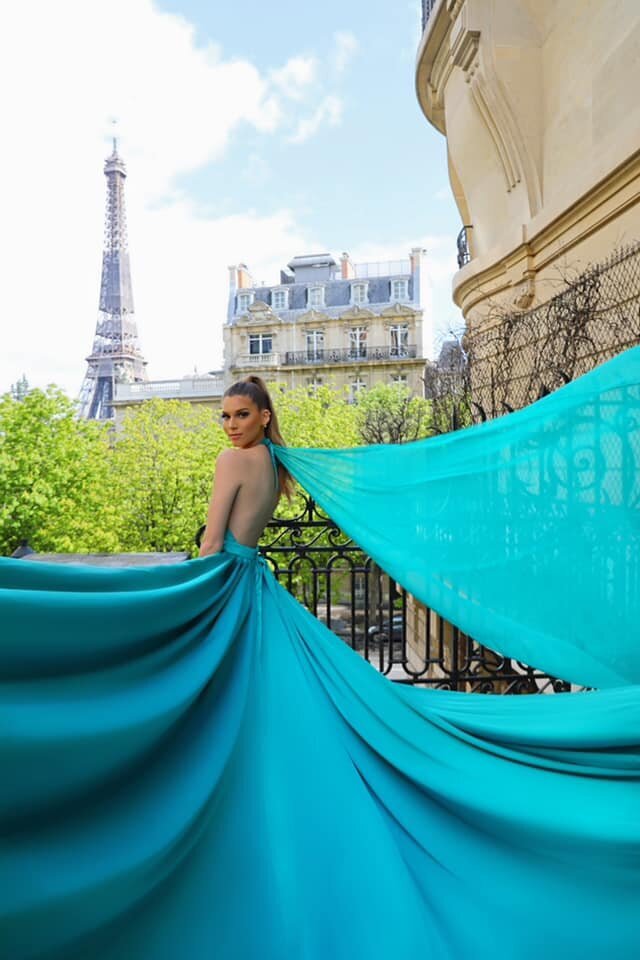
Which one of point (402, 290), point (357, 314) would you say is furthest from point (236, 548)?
point (402, 290)

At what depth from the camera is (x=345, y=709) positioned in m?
2.58

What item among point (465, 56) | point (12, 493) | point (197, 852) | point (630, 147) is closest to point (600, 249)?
point (630, 147)

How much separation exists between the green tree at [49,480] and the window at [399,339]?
85.6 ft

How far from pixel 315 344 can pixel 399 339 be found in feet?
17.5

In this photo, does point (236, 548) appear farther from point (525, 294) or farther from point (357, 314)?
point (357, 314)

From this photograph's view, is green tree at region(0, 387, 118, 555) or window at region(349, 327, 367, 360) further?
window at region(349, 327, 367, 360)

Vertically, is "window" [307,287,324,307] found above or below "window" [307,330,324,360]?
above

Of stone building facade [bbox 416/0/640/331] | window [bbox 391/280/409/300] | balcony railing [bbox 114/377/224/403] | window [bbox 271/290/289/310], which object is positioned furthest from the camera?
window [bbox 271/290/289/310]

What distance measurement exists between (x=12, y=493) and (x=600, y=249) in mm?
18277

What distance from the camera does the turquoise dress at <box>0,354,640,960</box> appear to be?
1.75 metres

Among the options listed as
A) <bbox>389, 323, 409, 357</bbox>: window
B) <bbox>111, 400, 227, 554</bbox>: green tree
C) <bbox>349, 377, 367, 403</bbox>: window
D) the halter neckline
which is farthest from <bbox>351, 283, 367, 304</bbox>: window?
Result: the halter neckline

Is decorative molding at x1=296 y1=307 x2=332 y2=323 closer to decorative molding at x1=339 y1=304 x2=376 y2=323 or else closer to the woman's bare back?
decorative molding at x1=339 y1=304 x2=376 y2=323

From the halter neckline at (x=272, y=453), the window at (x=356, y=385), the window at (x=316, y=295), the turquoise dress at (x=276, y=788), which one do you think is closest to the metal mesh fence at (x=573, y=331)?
the halter neckline at (x=272, y=453)

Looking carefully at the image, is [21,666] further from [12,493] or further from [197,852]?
[12,493]
